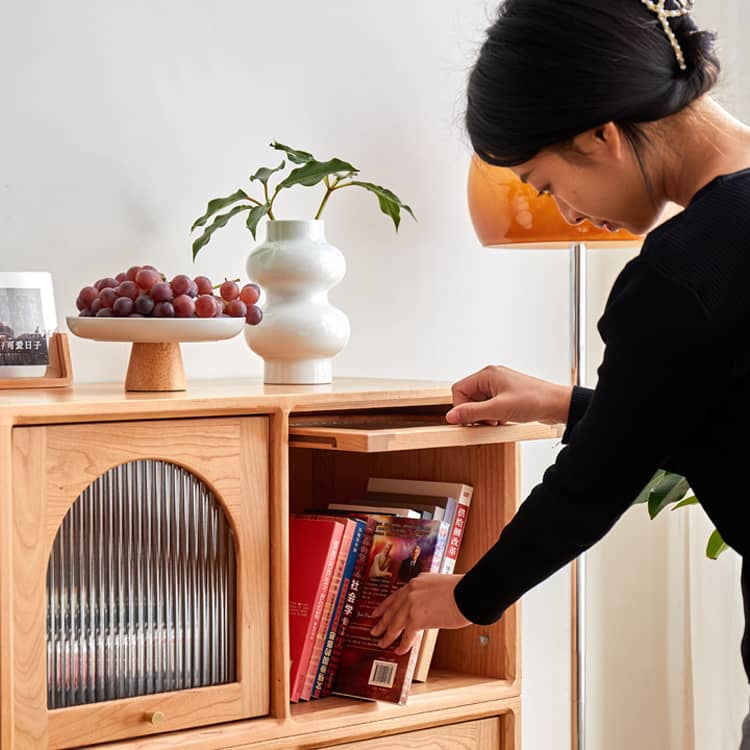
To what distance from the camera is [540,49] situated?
41.4 inches

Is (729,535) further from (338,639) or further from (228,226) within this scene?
(228,226)

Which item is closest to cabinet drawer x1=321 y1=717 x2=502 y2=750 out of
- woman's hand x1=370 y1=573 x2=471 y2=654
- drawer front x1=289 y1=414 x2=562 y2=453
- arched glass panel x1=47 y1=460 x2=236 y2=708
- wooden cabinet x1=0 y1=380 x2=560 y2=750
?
wooden cabinet x1=0 y1=380 x2=560 y2=750

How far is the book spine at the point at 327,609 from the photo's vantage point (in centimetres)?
156

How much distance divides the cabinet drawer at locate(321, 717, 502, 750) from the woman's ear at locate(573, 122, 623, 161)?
0.83 m

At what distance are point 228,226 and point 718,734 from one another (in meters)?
1.38

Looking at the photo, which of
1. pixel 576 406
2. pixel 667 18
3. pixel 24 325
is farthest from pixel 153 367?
pixel 667 18

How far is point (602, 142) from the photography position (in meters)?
1.08

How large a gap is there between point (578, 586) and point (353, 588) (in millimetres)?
626

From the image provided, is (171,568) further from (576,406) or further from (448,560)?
(576,406)

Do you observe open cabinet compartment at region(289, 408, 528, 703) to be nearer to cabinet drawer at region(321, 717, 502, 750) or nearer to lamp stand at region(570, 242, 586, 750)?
cabinet drawer at region(321, 717, 502, 750)

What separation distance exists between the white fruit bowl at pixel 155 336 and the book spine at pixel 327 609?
0.96ft

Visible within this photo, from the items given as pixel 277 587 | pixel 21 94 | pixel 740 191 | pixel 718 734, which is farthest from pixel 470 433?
pixel 718 734

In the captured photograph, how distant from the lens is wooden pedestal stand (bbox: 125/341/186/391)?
153 centimetres

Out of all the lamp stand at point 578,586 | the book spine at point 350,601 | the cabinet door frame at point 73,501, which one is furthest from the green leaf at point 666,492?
the cabinet door frame at point 73,501
